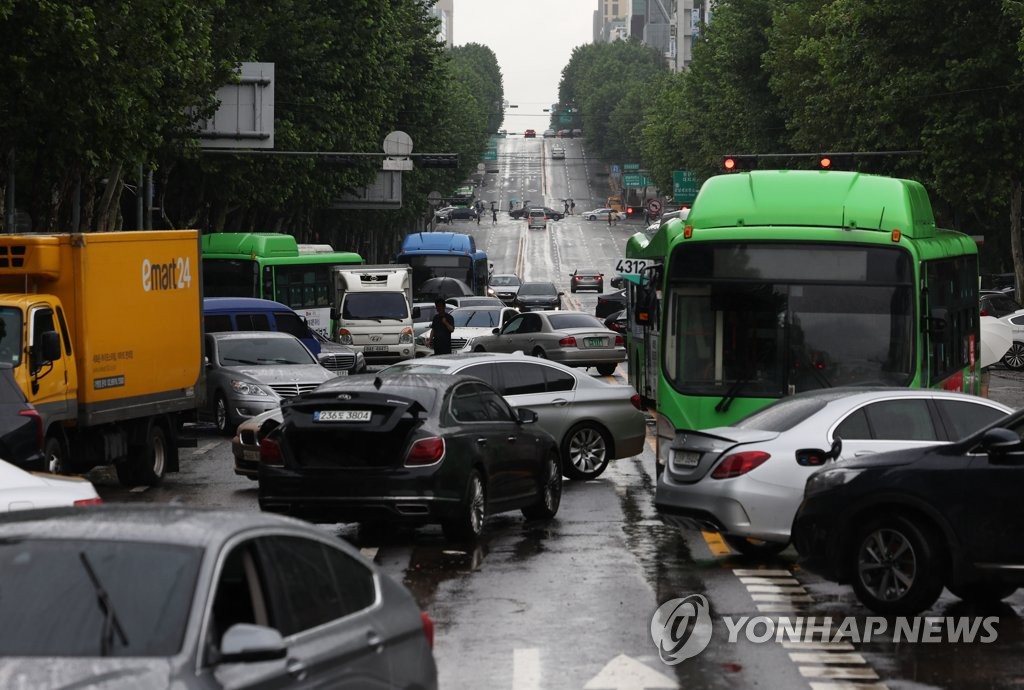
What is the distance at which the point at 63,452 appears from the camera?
1888 centimetres

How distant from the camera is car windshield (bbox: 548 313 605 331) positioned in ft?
140

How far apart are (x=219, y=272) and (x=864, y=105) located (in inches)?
907

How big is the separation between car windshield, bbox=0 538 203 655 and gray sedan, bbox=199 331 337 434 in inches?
826

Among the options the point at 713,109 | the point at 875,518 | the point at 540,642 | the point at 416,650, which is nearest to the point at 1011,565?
the point at 875,518

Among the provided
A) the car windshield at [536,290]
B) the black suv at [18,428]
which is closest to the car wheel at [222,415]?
the black suv at [18,428]

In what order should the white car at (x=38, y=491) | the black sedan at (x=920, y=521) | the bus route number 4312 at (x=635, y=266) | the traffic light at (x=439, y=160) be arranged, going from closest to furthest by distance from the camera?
the white car at (x=38, y=491) < the black sedan at (x=920, y=521) < the bus route number 4312 at (x=635, y=266) < the traffic light at (x=439, y=160)

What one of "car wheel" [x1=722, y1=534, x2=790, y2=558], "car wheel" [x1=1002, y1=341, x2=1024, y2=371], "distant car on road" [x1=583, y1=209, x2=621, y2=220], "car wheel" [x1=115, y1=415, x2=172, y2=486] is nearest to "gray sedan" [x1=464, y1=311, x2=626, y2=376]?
"car wheel" [x1=1002, y1=341, x2=1024, y2=371]

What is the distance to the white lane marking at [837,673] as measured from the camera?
32.6 ft

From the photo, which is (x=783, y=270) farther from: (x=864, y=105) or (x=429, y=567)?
(x=864, y=105)

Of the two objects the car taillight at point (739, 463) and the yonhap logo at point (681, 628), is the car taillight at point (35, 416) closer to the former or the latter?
the car taillight at point (739, 463)

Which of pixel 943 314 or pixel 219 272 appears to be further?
pixel 219 272

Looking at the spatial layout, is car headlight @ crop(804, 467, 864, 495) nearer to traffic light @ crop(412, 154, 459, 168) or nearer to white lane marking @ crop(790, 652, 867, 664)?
white lane marking @ crop(790, 652, 867, 664)

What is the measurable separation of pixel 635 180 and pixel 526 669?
17153 centimetres

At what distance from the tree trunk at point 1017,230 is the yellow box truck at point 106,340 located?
3587cm
